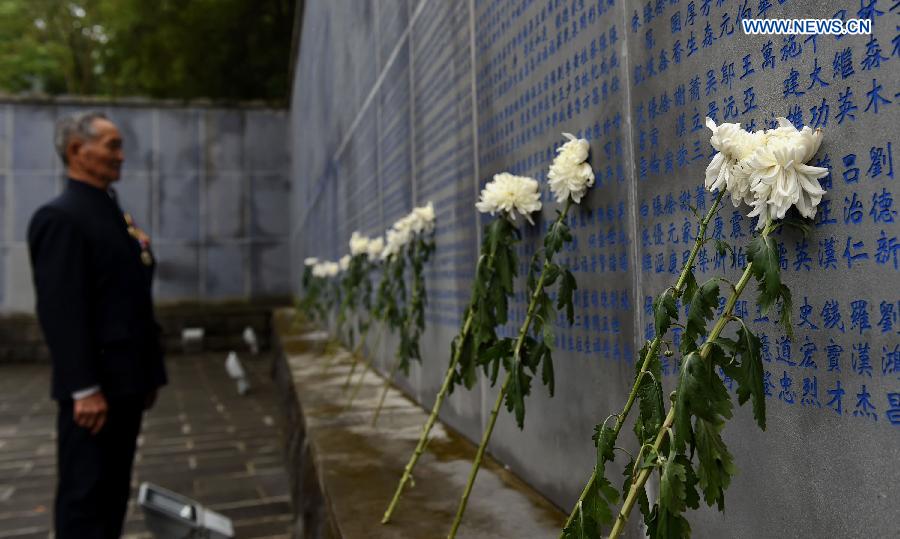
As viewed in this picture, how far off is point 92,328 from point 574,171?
6.09ft

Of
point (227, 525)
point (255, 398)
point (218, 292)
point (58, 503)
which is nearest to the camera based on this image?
point (58, 503)

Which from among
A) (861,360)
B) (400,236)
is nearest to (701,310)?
(861,360)

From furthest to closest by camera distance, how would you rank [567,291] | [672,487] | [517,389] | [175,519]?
[175,519] < [567,291] < [517,389] < [672,487]

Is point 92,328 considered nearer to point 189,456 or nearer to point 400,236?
point 400,236

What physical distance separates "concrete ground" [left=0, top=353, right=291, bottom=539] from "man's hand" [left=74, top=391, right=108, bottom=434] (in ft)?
4.33

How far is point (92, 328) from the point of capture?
2457 mm

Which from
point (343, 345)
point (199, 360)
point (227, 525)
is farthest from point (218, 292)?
point (227, 525)

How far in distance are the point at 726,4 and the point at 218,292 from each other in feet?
40.9

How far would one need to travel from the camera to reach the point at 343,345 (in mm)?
6102

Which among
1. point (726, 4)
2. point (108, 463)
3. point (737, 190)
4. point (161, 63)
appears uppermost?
point (161, 63)

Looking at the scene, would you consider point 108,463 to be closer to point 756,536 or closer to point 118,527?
point 118,527

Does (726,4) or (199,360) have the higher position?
(726,4)

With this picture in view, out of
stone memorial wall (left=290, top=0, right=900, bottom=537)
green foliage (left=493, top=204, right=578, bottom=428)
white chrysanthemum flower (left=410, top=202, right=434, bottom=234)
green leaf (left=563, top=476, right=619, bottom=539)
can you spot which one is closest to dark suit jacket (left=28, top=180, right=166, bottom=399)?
white chrysanthemum flower (left=410, top=202, right=434, bottom=234)

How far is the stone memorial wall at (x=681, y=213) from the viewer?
35.8 inches
